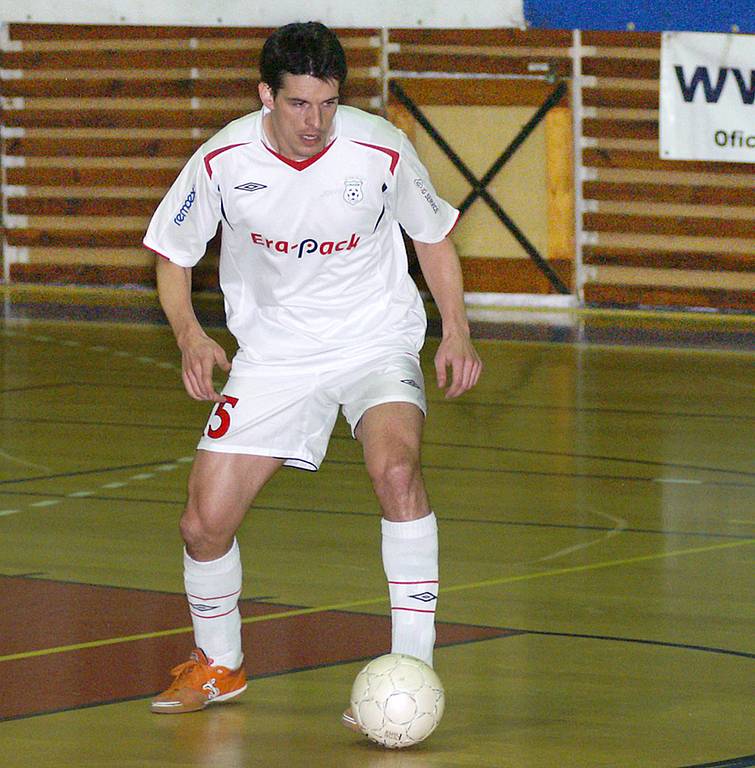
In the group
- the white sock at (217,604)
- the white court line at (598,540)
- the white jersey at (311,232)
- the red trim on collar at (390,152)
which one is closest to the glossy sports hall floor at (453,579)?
the white court line at (598,540)

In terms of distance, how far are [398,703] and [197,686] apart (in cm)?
71

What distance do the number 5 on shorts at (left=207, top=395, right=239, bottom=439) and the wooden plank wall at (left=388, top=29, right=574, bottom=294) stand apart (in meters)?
11.6

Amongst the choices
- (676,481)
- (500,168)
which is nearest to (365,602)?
(676,481)

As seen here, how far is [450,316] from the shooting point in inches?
199

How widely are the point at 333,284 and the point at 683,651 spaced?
5.23 ft

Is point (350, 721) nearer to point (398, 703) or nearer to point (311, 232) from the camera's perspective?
point (398, 703)

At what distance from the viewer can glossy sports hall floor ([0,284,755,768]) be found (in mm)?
4715

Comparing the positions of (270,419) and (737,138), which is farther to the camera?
(737,138)

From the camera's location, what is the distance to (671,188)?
1591cm

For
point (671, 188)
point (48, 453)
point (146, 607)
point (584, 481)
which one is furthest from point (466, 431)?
point (671, 188)

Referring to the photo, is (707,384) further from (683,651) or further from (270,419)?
(270,419)

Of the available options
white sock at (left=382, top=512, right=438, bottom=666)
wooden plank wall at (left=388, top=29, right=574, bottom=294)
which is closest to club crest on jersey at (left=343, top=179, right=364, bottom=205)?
white sock at (left=382, top=512, right=438, bottom=666)

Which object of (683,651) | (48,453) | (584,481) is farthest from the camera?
(48,453)

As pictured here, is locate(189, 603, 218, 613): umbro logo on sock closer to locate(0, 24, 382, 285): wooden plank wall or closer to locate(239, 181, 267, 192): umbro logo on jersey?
locate(239, 181, 267, 192): umbro logo on jersey
